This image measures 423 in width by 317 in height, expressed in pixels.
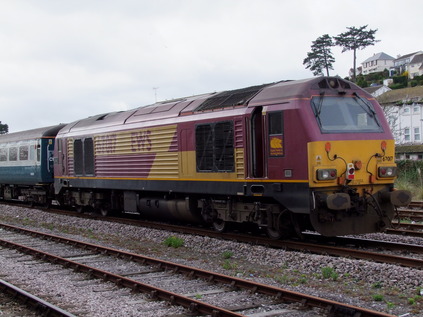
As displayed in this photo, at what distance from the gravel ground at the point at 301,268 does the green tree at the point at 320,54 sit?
47.0 m

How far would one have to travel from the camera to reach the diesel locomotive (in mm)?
10273

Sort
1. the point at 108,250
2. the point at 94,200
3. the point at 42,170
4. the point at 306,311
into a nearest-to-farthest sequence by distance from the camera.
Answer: the point at 306,311, the point at 108,250, the point at 94,200, the point at 42,170

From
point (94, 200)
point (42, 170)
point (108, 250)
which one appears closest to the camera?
point (108, 250)

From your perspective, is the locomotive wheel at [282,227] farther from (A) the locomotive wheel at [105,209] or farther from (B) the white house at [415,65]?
(B) the white house at [415,65]

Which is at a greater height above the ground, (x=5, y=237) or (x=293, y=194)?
(x=293, y=194)

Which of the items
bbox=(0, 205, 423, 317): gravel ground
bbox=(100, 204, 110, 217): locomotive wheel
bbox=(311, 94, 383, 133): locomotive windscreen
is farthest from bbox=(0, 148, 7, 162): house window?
bbox=(311, 94, 383, 133): locomotive windscreen

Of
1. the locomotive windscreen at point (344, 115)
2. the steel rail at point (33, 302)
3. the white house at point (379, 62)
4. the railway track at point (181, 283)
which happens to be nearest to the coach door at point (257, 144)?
the locomotive windscreen at point (344, 115)

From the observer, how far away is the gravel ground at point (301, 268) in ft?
23.9

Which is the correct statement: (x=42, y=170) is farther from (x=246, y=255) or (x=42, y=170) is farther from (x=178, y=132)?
(x=246, y=255)

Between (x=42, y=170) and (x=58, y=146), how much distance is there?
8.10 ft

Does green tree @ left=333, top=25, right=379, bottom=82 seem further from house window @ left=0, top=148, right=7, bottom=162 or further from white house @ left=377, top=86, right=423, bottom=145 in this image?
house window @ left=0, top=148, right=7, bottom=162

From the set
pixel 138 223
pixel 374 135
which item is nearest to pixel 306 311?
pixel 374 135

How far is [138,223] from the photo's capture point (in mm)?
16047

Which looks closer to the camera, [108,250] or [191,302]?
[191,302]
